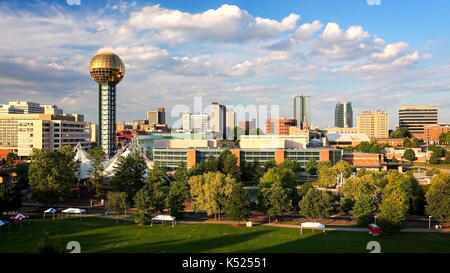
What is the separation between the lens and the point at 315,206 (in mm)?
36438

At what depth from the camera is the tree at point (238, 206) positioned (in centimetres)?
3588

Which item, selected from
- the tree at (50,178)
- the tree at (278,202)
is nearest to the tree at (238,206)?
the tree at (278,202)

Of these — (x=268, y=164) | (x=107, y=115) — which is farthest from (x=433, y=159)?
(x=107, y=115)

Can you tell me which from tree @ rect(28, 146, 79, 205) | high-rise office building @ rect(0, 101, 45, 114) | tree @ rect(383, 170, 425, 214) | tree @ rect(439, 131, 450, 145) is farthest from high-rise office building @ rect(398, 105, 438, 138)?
high-rise office building @ rect(0, 101, 45, 114)

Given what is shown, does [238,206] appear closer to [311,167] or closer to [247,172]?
[247,172]

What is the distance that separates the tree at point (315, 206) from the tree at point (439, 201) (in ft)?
38.8

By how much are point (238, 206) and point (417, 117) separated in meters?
180

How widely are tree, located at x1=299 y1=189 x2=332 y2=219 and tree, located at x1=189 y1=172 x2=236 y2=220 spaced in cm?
927

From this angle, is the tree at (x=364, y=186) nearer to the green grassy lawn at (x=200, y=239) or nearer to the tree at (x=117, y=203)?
the green grassy lawn at (x=200, y=239)

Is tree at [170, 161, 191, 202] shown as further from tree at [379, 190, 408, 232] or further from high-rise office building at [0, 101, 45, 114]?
high-rise office building at [0, 101, 45, 114]
